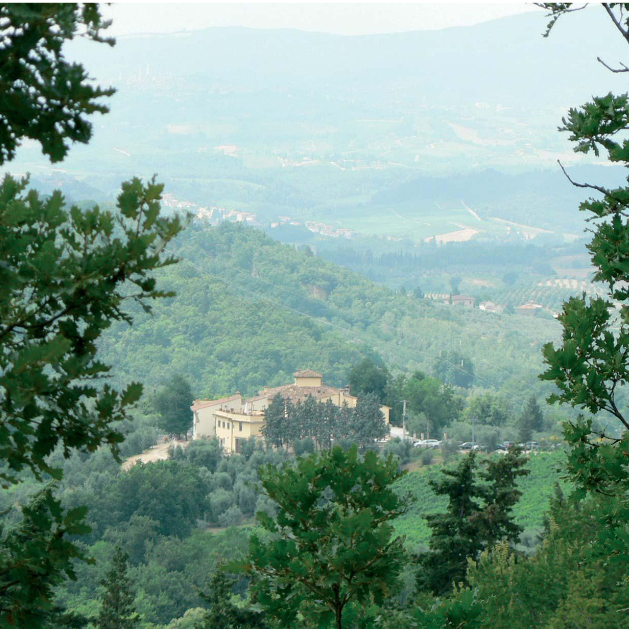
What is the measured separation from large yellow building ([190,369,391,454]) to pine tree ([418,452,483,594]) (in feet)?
125

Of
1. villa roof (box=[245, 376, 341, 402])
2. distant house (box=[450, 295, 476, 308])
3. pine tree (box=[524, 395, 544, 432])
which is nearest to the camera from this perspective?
pine tree (box=[524, 395, 544, 432])

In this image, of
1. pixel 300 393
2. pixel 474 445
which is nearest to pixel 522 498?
pixel 474 445

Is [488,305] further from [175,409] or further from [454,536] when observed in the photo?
[454,536]

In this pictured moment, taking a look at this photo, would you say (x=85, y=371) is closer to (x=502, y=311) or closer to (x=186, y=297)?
(x=186, y=297)

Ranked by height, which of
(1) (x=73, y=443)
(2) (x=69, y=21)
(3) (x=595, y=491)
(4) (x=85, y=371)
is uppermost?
(2) (x=69, y=21)

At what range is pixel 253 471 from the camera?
51000mm

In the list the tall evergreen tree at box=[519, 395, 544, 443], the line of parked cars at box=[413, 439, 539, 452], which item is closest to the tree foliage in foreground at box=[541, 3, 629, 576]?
the line of parked cars at box=[413, 439, 539, 452]

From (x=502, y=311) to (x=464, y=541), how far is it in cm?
11931

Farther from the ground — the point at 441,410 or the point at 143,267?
the point at 143,267

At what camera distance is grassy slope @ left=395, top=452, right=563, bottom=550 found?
38463 millimetres

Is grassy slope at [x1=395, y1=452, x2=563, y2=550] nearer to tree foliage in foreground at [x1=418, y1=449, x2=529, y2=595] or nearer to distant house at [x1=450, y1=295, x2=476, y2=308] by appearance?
tree foliage in foreground at [x1=418, y1=449, x2=529, y2=595]

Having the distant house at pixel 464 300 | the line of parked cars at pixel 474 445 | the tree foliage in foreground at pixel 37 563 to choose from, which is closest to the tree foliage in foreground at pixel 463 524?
the tree foliage in foreground at pixel 37 563

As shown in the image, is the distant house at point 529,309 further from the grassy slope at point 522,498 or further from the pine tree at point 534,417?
the grassy slope at point 522,498

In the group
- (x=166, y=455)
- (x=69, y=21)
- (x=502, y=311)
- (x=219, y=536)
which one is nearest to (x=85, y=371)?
(x=69, y=21)
